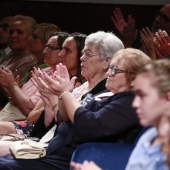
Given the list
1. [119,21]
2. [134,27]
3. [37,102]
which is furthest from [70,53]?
[119,21]

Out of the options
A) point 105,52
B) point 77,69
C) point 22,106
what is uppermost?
point 105,52

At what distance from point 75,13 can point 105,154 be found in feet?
11.5

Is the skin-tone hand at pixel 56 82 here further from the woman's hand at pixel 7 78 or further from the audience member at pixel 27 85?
the woman's hand at pixel 7 78

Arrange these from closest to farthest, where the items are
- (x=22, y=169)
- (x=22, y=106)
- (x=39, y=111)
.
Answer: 1. (x=22, y=169)
2. (x=39, y=111)
3. (x=22, y=106)

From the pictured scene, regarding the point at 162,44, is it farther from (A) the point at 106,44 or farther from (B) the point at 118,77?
(B) the point at 118,77

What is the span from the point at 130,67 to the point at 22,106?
5.90ft

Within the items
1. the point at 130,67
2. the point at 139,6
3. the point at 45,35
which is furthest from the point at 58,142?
the point at 139,6

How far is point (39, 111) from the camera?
4.37 meters

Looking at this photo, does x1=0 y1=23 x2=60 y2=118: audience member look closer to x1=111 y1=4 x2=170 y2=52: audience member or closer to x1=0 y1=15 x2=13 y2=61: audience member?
x1=111 y1=4 x2=170 y2=52: audience member

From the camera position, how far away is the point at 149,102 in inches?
71.1

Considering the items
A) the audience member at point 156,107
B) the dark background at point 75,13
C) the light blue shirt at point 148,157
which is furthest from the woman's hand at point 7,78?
the audience member at point 156,107

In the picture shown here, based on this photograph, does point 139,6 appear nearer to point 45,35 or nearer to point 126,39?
point 126,39

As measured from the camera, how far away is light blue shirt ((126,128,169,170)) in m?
1.92

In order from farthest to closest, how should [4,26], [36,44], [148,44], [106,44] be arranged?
[4,26] < [36,44] < [148,44] < [106,44]
